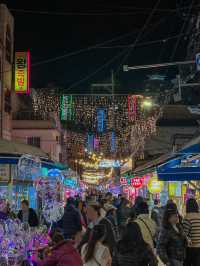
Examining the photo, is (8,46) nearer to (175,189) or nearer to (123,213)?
(175,189)

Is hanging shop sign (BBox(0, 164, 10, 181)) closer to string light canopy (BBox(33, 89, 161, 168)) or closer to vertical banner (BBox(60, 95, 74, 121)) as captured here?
string light canopy (BBox(33, 89, 161, 168))

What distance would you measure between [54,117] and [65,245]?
49090 millimetres

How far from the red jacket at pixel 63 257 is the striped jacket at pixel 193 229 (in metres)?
3.74

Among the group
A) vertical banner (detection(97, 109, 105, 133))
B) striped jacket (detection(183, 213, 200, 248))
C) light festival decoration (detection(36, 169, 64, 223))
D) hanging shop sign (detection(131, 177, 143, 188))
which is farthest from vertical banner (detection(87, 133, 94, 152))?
striped jacket (detection(183, 213, 200, 248))

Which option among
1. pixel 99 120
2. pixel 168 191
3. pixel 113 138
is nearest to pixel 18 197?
pixel 168 191

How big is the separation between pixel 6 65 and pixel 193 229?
1114 inches

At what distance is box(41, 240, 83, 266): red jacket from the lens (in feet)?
15.5

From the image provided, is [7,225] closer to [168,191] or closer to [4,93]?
[168,191]

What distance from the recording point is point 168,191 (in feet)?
61.4

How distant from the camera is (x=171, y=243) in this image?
750 centimetres

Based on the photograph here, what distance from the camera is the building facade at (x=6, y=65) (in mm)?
33250

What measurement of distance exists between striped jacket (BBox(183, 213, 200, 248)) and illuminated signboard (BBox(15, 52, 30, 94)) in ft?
75.2

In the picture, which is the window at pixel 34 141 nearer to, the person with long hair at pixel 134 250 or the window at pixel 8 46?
the window at pixel 8 46

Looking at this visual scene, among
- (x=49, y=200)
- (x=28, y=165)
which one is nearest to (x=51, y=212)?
(x=49, y=200)
